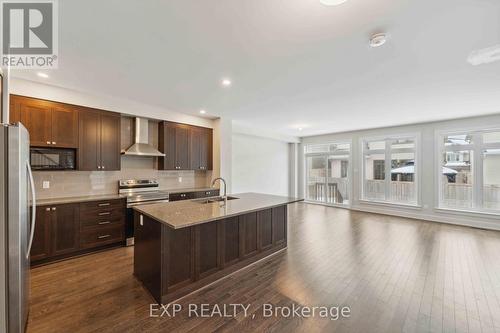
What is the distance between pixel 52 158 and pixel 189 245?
2.81 metres

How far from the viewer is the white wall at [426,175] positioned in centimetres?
506

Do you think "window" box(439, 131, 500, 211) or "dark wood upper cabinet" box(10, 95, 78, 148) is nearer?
"dark wood upper cabinet" box(10, 95, 78, 148)

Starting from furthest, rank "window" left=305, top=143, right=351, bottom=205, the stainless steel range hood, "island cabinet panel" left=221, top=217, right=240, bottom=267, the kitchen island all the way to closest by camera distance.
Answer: "window" left=305, top=143, right=351, bottom=205 < the stainless steel range hood < "island cabinet panel" left=221, top=217, right=240, bottom=267 < the kitchen island

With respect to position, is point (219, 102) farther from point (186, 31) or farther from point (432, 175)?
point (432, 175)

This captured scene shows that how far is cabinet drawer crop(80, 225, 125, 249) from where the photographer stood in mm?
3295

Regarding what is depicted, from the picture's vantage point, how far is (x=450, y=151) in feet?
18.2

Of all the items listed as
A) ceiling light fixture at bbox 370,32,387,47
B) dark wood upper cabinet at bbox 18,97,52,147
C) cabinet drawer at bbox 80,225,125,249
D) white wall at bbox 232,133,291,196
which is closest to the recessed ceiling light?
ceiling light fixture at bbox 370,32,387,47

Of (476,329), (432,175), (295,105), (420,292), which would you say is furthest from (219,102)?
(432,175)

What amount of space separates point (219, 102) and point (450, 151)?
20.2 feet

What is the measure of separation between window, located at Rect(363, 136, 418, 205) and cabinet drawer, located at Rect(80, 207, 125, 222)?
22.8ft

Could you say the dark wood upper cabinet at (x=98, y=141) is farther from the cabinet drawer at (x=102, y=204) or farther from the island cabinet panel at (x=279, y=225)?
the island cabinet panel at (x=279, y=225)

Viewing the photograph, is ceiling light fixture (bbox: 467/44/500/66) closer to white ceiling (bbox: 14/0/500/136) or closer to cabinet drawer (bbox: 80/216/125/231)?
white ceiling (bbox: 14/0/500/136)

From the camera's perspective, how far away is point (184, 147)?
4.91 metres

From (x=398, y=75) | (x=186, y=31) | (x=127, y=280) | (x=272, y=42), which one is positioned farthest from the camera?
(x=398, y=75)
